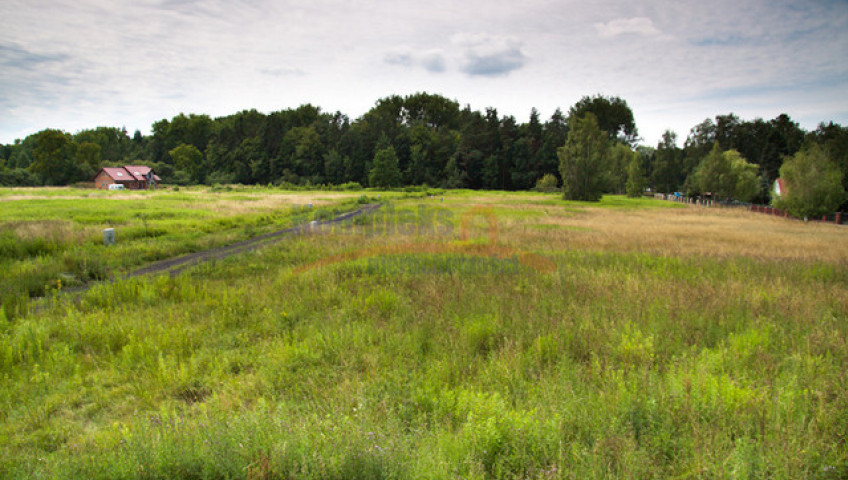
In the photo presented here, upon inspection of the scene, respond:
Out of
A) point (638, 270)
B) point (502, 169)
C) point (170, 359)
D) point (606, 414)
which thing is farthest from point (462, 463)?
point (502, 169)

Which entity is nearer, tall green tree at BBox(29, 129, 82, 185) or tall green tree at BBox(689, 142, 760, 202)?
tall green tree at BBox(689, 142, 760, 202)

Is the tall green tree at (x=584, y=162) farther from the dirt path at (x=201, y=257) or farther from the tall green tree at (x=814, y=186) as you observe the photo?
the dirt path at (x=201, y=257)

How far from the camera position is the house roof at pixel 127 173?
9156 cm

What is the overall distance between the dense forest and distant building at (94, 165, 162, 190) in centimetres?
703

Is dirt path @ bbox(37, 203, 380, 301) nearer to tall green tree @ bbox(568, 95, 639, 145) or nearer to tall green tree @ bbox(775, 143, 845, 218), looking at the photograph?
tall green tree @ bbox(775, 143, 845, 218)

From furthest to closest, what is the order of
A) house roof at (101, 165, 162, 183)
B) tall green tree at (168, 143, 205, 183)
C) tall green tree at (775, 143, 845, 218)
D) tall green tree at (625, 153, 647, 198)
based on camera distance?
tall green tree at (168, 143, 205, 183) < house roof at (101, 165, 162, 183) < tall green tree at (625, 153, 647, 198) < tall green tree at (775, 143, 845, 218)

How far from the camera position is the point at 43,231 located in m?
16.8

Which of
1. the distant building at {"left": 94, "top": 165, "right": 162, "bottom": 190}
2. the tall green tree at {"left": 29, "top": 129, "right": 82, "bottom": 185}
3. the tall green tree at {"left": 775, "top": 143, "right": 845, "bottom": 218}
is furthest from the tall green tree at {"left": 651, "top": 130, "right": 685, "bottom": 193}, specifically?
the tall green tree at {"left": 29, "top": 129, "right": 82, "bottom": 185}

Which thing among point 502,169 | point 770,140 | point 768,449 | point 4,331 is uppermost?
point 770,140

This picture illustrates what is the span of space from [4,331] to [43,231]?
42.8 ft

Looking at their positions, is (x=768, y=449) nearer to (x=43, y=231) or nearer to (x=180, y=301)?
(x=180, y=301)

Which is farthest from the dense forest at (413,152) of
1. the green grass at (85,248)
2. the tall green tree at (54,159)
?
the green grass at (85,248)

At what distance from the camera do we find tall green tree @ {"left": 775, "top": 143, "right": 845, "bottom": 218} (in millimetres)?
38781

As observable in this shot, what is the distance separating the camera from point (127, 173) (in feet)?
312
